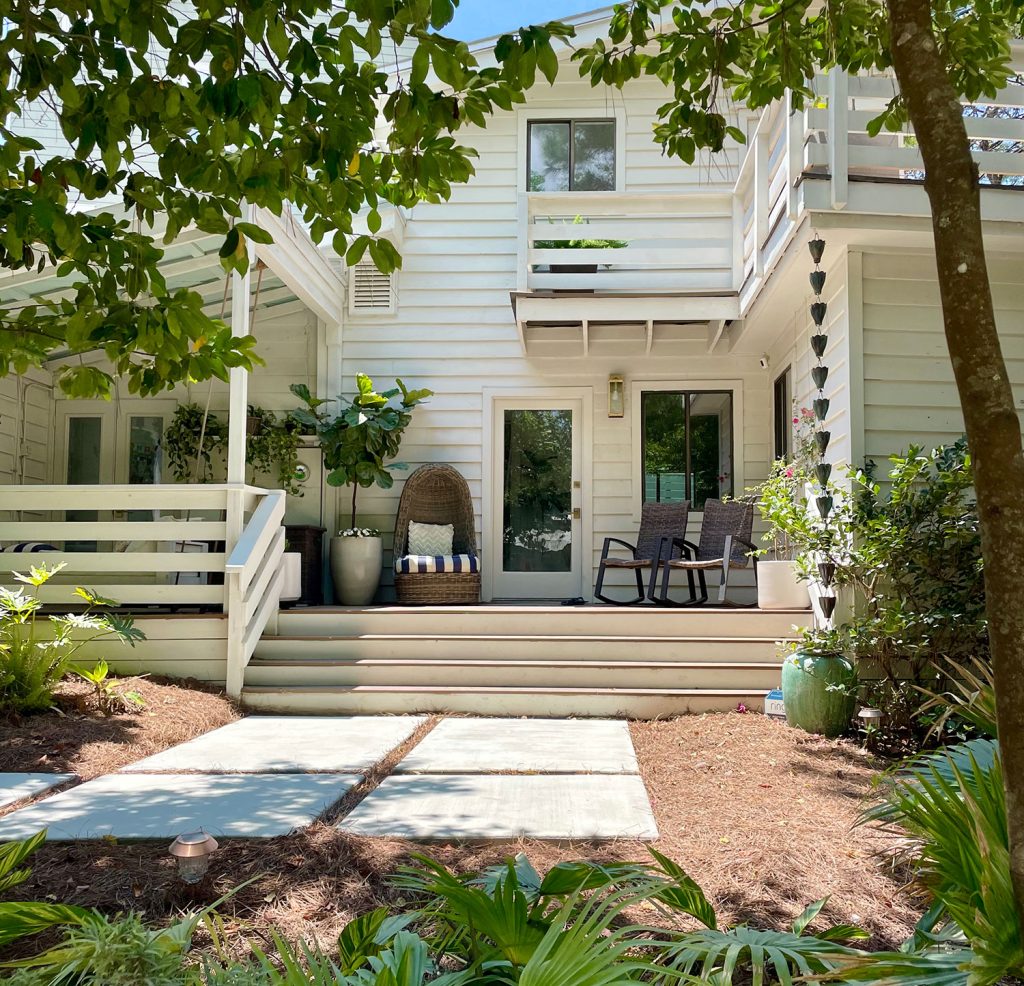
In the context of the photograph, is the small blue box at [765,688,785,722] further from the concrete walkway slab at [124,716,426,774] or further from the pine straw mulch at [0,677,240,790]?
the pine straw mulch at [0,677,240,790]

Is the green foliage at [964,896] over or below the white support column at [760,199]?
below

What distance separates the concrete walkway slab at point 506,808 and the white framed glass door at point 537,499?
14.7 ft

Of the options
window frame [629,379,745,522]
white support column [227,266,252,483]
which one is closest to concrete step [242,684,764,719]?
white support column [227,266,252,483]

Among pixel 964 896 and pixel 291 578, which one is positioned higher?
pixel 291 578

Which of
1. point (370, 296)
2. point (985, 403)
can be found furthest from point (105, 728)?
point (370, 296)

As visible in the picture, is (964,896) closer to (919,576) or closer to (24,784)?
(919,576)

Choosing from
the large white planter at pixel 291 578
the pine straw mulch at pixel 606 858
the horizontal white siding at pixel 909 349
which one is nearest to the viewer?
the pine straw mulch at pixel 606 858

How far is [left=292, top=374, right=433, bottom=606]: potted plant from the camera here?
7.66 m

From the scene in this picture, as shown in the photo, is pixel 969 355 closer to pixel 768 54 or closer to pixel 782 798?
pixel 768 54

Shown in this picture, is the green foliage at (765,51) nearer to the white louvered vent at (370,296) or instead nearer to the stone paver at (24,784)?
the stone paver at (24,784)

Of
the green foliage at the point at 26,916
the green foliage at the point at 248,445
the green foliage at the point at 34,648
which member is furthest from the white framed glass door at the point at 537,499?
the green foliage at the point at 26,916

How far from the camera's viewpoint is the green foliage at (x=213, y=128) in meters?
2.17

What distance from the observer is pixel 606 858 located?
8.84 ft

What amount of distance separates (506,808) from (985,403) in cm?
234
